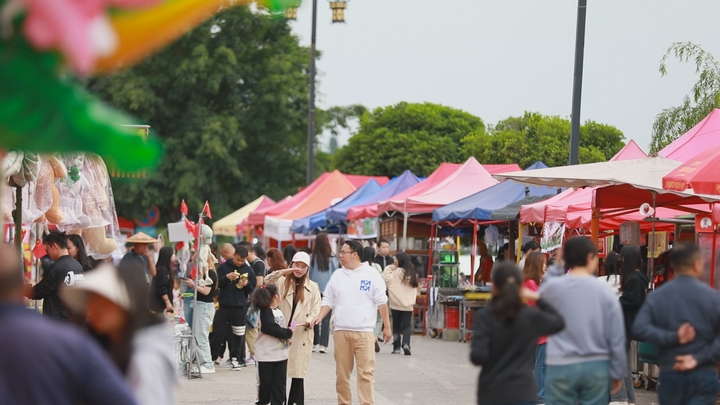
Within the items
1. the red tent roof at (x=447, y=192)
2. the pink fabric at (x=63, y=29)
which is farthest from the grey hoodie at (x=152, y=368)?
the red tent roof at (x=447, y=192)

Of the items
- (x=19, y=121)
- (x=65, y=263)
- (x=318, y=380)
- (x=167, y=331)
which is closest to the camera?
(x=19, y=121)

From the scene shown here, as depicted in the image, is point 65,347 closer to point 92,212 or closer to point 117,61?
point 117,61

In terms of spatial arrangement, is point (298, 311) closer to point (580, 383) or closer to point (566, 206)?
point (580, 383)

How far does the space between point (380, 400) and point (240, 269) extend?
12.5ft

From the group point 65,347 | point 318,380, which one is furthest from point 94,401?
point 318,380

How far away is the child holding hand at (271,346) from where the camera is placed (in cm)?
1096

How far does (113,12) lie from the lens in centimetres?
229

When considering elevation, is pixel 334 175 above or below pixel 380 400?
above

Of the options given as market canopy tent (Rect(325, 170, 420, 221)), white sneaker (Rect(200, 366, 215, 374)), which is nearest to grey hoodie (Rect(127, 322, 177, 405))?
white sneaker (Rect(200, 366, 215, 374))

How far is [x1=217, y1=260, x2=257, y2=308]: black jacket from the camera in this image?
16.1m

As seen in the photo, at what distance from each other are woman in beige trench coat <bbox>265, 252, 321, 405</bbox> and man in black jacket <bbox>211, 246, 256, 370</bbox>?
14.1 feet

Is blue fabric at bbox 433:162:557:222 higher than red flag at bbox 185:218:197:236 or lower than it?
higher

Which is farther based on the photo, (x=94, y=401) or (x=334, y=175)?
(x=334, y=175)

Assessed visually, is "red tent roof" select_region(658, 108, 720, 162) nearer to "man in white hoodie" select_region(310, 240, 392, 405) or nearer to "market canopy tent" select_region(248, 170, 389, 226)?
"man in white hoodie" select_region(310, 240, 392, 405)
